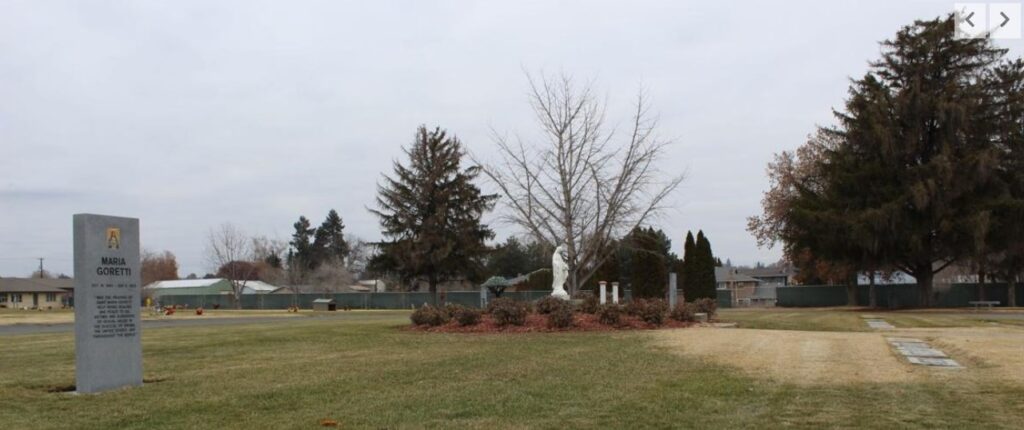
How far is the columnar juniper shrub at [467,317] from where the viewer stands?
68.5 feet

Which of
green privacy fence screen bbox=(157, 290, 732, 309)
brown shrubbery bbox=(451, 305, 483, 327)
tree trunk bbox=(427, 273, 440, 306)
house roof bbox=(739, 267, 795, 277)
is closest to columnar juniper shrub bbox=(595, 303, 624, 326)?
brown shrubbery bbox=(451, 305, 483, 327)

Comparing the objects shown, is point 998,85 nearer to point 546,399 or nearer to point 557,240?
point 557,240

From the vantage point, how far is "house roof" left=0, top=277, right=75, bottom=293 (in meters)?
87.4

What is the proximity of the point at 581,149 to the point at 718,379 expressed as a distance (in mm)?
17649

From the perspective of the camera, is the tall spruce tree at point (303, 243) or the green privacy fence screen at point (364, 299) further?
the tall spruce tree at point (303, 243)

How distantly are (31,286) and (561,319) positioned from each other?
290 ft

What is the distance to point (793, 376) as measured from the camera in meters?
10.3

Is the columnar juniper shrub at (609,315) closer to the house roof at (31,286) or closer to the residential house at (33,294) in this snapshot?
the residential house at (33,294)

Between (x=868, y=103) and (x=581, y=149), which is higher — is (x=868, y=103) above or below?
above

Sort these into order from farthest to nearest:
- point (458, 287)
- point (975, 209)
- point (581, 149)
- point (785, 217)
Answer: point (458, 287) < point (785, 217) < point (975, 209) < point (581, 149)

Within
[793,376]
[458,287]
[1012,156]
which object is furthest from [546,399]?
[458,287]

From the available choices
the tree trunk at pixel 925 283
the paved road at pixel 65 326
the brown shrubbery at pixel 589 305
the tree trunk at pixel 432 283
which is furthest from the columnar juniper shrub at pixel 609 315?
the tree trunk at pixel 432 283

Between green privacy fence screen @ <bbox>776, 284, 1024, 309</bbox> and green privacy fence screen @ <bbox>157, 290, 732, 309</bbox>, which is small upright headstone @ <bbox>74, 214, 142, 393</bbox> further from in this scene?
green privacy fence screen @ <bbox>776, 284, 1024, 309</bbox>

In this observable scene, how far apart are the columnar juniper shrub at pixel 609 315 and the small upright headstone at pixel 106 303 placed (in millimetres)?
12072
